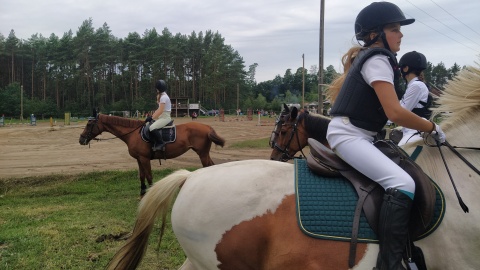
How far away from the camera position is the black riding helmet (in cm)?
237

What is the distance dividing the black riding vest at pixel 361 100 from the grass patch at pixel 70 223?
6.82ft

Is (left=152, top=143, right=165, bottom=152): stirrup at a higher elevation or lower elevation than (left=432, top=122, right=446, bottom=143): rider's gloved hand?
lower

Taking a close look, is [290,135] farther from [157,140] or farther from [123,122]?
[123,122]

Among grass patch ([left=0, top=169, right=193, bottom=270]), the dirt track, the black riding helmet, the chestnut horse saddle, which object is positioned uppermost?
the black riding helmet

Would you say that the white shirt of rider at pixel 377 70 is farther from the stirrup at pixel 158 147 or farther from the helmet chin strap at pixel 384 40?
the stirrup at pixel 158 147

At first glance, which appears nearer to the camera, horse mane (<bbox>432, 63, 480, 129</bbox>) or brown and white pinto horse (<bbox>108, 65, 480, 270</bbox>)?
brown and white pinto horse (<bbox>108, 65, 480, 270</bbox>)

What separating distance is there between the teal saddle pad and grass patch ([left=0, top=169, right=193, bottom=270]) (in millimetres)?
1580

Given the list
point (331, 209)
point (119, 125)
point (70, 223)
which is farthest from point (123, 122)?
point (331, 209)

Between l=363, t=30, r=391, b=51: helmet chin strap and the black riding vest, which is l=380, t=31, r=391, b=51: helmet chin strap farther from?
the black riding vest

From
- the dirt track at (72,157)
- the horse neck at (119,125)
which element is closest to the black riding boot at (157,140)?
the horse neck at (119,125)

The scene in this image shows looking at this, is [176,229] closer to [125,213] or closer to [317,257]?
[317,257]

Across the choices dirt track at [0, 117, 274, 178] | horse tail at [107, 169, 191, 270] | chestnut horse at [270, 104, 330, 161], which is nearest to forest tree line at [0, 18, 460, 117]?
dirt track at [0, 117, 274, 178]

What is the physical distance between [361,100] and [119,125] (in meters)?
8.80

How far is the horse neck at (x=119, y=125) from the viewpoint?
9.91 m
